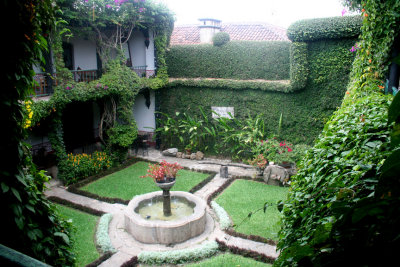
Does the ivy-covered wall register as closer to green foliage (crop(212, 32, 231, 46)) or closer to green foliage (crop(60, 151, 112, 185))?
green foliage (crop(212, 32, 231, 46))

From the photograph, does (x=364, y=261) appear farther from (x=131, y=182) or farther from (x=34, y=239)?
(x=131, y=182)

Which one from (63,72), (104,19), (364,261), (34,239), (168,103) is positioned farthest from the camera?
(168,103)

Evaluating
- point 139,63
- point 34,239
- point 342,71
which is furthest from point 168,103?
point 34,239

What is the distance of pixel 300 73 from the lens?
11.6 metres

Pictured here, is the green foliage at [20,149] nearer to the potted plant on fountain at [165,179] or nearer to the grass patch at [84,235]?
the grass patch at [84,235]

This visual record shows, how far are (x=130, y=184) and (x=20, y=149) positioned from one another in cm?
823

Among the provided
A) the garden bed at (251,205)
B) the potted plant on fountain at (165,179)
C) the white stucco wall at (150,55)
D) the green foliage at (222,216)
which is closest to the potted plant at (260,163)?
the garden bed at (251,205)

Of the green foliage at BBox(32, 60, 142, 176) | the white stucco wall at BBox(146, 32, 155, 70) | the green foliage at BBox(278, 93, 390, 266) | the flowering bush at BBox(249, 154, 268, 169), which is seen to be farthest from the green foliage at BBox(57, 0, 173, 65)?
the green foliage at BBox(278, 93, 390, 266)

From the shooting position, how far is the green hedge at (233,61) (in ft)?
41.3

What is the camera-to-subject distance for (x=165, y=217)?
8.05m

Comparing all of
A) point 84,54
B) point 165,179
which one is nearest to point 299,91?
point 165,179

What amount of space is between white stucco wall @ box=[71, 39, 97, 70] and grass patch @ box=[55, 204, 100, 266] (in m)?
7.21

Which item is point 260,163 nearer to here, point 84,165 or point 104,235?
point 104,235

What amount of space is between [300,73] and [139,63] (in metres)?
7.67
